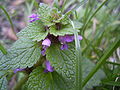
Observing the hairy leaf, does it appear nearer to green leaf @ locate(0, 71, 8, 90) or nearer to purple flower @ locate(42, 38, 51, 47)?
green leaf @ locate(0, 71, 8, 90)

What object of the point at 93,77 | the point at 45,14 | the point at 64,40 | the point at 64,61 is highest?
the point at 45,14

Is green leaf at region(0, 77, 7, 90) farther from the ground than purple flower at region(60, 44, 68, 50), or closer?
closer

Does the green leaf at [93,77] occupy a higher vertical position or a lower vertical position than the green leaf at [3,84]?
lower

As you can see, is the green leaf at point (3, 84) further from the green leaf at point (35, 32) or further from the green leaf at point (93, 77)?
the green leaf at point (93, 77)

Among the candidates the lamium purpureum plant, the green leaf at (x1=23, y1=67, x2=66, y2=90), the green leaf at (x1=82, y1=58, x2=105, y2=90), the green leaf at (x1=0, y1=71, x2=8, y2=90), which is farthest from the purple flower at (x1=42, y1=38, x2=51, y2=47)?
the green leaf at (x1=82, y1=58, x2=105, y2=90)

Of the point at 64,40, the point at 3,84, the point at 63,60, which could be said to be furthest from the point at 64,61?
the point at 3,84

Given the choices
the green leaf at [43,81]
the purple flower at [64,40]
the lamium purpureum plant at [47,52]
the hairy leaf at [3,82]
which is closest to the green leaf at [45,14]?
the lamium purpureum plant at [47,52]

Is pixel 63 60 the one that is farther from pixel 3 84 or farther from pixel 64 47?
pixel 3 84
